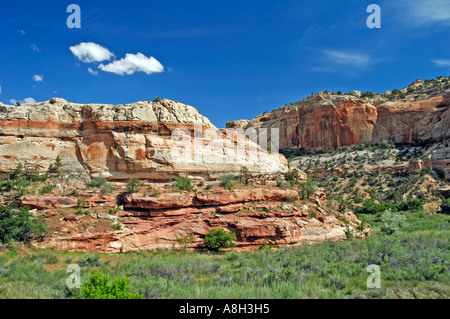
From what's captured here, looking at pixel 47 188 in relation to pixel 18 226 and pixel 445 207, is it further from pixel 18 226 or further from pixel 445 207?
pixel 445 207

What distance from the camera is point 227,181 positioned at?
2248cm

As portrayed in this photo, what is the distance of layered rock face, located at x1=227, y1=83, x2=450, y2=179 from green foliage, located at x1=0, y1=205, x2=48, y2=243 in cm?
4784

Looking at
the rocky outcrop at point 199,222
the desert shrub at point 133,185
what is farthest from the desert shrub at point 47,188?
the desert shrub at point 133,185

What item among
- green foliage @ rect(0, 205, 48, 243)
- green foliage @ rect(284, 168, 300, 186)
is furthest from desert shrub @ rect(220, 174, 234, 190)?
green foliage @ rect(0, 205, 48, 243)

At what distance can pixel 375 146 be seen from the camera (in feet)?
171

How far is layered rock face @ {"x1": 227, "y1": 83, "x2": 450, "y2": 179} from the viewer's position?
47.3 metres

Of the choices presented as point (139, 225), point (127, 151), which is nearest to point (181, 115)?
point (127, 151)

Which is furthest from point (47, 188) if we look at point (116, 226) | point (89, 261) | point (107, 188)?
point (89, 261)

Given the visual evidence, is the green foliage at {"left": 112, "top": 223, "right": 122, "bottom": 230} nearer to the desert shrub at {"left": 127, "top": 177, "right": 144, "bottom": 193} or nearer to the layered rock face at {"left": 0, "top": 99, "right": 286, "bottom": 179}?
the desert shrub at {"left": 127, "top": 177, "right": 144, "bottom": 193}
